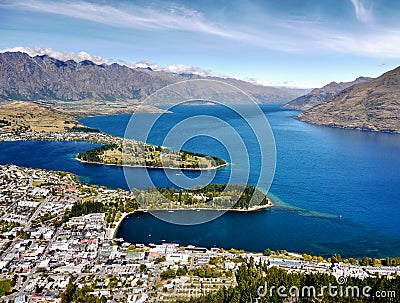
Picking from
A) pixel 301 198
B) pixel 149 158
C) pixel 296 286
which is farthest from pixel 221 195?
pixel 149 158

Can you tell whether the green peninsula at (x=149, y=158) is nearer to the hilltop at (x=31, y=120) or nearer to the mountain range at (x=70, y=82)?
the hilltop at (x=31, y=120)

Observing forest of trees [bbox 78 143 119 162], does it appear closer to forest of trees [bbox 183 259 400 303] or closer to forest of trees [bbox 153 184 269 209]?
forest of trees [bbox 153 184 269 209]

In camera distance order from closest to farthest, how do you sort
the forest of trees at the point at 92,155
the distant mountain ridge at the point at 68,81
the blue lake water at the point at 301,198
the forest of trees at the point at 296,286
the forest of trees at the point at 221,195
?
the forest of trees at the point at 296,286 < the blue lake water at the point at 301,198 < the forest of trees at the point at 221,195 < the forest of trees at the point at 92,155 < the distant mountain ridge at the point at 68,81

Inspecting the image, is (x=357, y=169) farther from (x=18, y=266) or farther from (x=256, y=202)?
(x=18, y=266)

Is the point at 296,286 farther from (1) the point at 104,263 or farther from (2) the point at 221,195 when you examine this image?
(2) the point at 221,195

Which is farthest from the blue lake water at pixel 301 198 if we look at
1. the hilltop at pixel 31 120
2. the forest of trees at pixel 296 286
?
the hilltop at pixel 31 120

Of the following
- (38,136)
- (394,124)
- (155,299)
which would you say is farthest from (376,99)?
(155,299)

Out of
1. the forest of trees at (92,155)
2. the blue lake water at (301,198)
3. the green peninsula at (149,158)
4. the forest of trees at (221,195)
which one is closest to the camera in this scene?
the blue lake water at (301,198)
